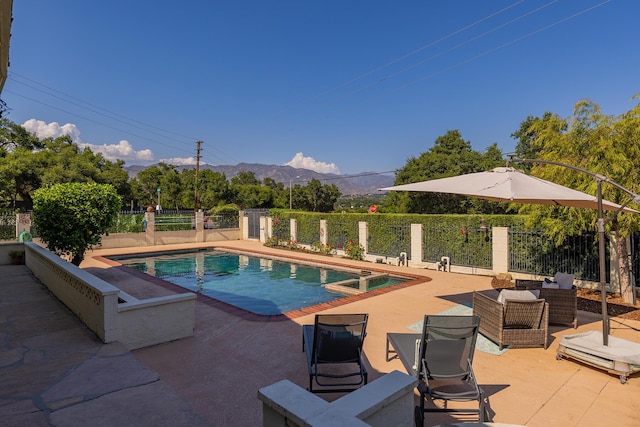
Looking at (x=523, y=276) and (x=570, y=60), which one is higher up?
(x=570, y=60)

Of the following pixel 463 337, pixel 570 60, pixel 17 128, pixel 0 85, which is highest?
pixel 17 128

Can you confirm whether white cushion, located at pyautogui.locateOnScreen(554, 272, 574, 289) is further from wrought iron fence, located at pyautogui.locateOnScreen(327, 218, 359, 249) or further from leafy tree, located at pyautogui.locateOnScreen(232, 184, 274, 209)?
leafy tree, located at pyautogui.locateOnScreen(232, 184, 274, 209)

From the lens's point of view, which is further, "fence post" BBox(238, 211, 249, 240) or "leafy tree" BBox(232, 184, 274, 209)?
"leafy tree" BBox(232, 184, 274, 209)

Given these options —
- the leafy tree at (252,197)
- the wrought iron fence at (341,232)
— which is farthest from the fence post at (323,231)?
the leafy tree at (252,197)

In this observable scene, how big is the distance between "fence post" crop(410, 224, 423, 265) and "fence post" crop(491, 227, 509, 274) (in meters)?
2.51

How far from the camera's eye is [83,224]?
31.8ft

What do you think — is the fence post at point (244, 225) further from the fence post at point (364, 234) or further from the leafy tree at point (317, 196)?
the leafy tree at point (317, 196)

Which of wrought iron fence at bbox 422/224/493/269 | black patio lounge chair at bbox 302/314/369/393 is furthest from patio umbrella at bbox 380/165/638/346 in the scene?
wrought iron fence at bbox 422/224/493/269

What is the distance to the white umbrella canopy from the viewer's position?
5.09m

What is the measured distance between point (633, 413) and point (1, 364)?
7.05 metres

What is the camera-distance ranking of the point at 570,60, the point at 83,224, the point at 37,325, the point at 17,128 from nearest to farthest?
the point at 37,325, the point at 83,224, the point at 570,60, the point at 17,128

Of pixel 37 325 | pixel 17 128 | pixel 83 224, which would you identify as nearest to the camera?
pixel 37 325

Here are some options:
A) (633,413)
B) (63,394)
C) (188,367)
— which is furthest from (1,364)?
(633,413)

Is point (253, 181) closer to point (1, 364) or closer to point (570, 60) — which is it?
point (570, 60)
